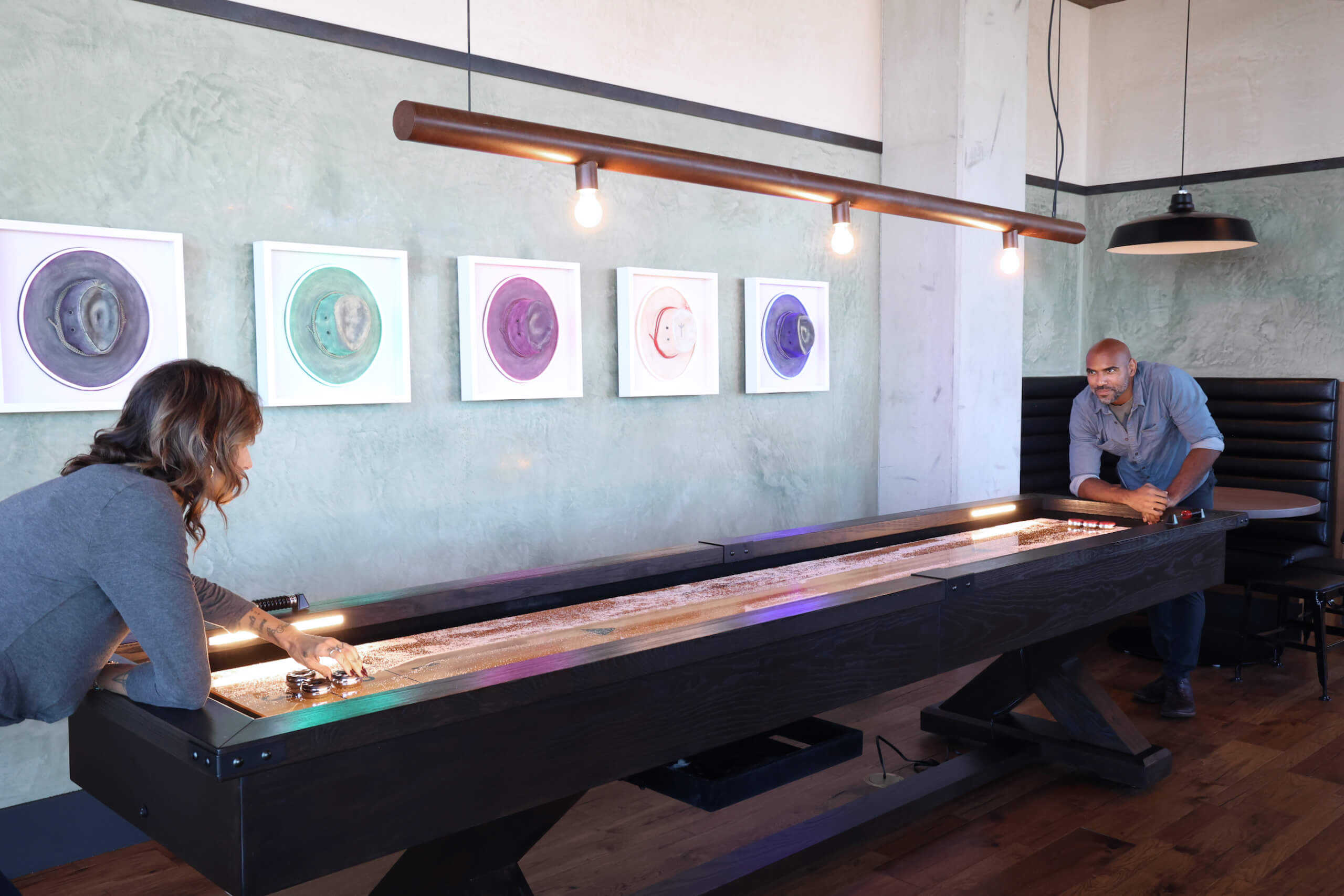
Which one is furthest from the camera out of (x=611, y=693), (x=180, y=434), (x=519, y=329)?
(x=519, y=329)

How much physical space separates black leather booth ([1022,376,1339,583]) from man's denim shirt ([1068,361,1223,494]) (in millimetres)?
1001

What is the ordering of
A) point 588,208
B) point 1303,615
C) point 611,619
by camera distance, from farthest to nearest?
point 1303,615 < point 611,619 < point 588,208

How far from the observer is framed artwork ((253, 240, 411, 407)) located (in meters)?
3.36

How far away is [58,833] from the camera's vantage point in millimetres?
3162

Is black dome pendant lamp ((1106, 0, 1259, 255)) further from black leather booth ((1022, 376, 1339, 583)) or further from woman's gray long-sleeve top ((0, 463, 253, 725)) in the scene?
woman's gray long-sleeve top ((0, 463, 253, 725))

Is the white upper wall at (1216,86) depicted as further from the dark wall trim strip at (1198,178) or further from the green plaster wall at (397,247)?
the green plaster wall at (397,247)

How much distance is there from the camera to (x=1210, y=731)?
13.9 feet

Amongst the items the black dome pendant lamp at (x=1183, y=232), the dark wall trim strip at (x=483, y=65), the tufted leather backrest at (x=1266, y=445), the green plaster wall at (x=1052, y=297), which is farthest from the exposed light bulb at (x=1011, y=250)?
the green plaster wall at (x=1052, y=297)

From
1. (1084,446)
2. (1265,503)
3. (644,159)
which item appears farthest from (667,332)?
(1265,503)

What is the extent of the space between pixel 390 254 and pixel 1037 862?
2.87 meters

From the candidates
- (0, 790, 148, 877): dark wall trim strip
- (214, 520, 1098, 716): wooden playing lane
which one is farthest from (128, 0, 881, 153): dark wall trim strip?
(0, 790, 148, 877): dark wall trim strip

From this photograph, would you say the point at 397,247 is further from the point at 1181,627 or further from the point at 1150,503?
the point at 1181,627

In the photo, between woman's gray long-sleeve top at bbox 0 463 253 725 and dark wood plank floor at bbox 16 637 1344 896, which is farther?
dark wood plank floor at bbox 16 637 1344 896

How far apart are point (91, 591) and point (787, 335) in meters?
3.62
